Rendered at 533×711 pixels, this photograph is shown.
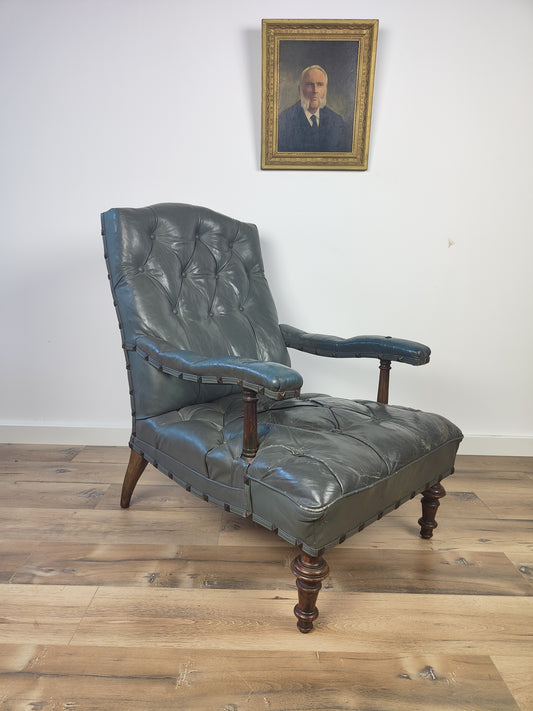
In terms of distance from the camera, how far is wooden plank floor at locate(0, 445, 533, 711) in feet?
3.18

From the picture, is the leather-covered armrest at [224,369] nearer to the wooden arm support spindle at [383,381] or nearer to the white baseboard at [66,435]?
the wooden arm support spindle at [383,381]

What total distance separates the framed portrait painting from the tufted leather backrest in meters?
0.49

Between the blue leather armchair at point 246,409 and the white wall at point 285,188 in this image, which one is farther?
the white wall at point 285,188

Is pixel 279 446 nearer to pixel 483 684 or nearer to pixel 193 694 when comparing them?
pixel 193 694

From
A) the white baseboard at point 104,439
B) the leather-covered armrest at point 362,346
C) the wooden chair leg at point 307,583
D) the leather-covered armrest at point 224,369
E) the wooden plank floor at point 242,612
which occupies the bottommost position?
the white baseboard at point 104,439

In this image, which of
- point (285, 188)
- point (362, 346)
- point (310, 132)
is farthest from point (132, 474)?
point (310, 132)

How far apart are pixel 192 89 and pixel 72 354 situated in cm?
133

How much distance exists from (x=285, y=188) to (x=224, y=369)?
48.7 inches

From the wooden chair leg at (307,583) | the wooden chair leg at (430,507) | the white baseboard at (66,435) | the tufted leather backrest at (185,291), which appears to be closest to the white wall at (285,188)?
the white baseboard at (66,435)

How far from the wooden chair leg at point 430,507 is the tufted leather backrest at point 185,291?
26.9 inches

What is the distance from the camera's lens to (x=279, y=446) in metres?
1.16

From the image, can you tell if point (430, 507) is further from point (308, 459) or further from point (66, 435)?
point (66, 435)

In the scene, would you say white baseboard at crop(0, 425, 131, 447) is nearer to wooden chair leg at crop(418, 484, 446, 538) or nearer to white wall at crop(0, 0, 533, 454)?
white wall at crop(0, 0, 533, 454)

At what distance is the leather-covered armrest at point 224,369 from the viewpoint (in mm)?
1031
